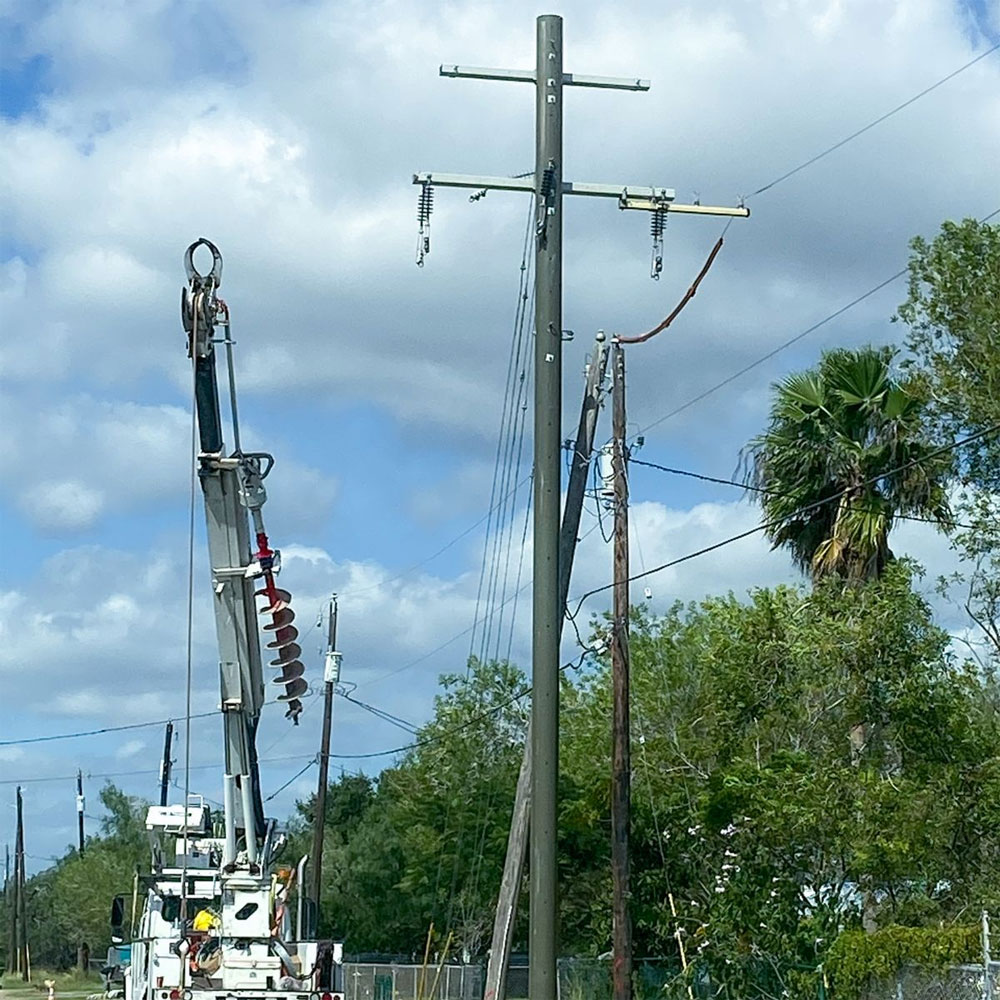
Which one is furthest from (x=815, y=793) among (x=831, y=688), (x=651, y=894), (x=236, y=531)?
(x=236, y=531)

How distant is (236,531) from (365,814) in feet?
171

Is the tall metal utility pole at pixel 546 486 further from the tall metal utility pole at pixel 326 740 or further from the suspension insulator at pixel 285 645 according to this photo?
the tall metal utility pole at pixel 326 740

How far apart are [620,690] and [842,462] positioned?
6.37m

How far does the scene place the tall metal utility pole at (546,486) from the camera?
12703 millimetres

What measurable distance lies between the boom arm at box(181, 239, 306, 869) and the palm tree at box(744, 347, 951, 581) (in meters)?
A: 13.6

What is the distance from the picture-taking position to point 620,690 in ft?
81.7

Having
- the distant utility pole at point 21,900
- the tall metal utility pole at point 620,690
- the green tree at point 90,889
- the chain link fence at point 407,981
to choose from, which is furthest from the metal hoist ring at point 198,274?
the distant utility pole at point 21,900

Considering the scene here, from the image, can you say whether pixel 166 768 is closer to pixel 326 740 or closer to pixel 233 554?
pixel 326 740

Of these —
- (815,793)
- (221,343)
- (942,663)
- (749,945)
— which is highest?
(221,343)

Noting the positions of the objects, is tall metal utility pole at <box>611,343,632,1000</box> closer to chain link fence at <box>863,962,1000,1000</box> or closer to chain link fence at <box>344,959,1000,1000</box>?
chain link fence at <box>344,959,1000,1000</box>

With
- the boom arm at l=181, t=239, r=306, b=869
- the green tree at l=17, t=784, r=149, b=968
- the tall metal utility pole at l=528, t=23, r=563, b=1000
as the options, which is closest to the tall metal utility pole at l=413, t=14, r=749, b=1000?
the tall metal utility pole at l=528, t=23, r=563, b=1000

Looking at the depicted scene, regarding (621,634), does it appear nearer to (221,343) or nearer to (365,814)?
(221,343)

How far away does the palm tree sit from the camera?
28.7 m

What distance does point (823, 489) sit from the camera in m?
29.8
